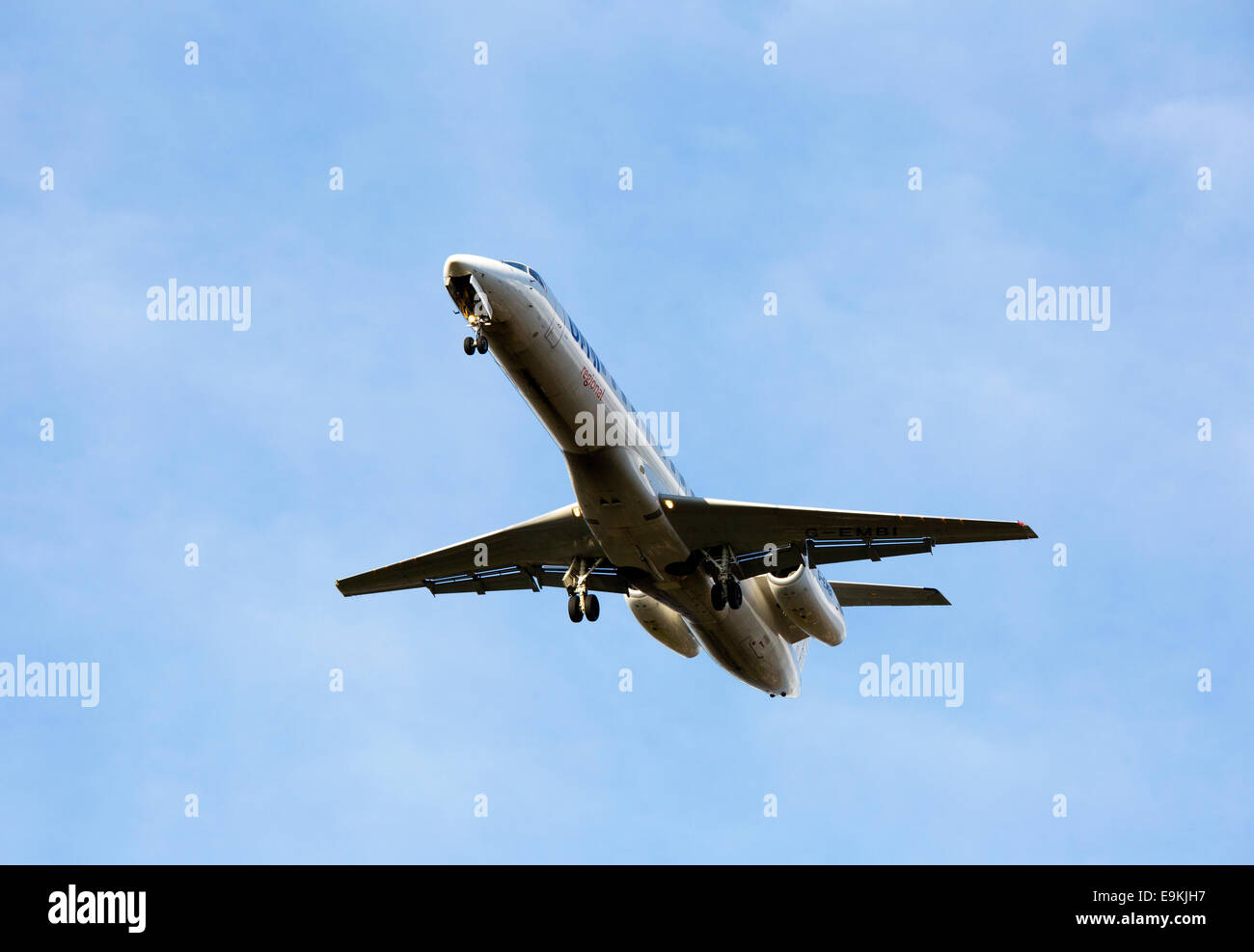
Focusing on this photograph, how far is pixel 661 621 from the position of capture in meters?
40.5

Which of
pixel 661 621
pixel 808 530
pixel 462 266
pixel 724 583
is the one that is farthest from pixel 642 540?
pixel 462 266

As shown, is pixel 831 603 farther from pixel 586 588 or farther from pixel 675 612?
pixel 586 588

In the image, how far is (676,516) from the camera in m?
35.4

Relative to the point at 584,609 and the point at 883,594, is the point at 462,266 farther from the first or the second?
the point at 883,594

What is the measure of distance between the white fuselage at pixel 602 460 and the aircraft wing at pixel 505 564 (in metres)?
1.91

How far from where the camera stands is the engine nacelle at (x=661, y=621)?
40094mm

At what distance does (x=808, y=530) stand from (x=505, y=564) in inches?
361

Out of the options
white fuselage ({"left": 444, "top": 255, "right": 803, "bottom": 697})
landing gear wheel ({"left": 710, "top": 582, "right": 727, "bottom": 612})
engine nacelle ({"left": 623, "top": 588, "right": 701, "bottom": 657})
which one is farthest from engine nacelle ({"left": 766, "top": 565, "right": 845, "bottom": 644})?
engine nacelle ({"left": 623, "top": 588, "right": 701, "bottom": 657})

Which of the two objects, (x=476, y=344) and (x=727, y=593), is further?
(x=727, y=593)

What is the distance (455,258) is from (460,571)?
1370 cm

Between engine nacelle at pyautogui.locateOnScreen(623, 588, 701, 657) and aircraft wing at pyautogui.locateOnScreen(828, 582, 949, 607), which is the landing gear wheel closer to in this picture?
engine nacelle at pyautogui.locateOnScreen(623, 588, 701, 657)

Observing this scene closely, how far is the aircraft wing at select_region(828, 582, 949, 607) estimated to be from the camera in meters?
43.3

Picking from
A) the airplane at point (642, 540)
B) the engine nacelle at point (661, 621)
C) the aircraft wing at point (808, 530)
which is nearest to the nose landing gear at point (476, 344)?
the airplane at point (642, 540)
